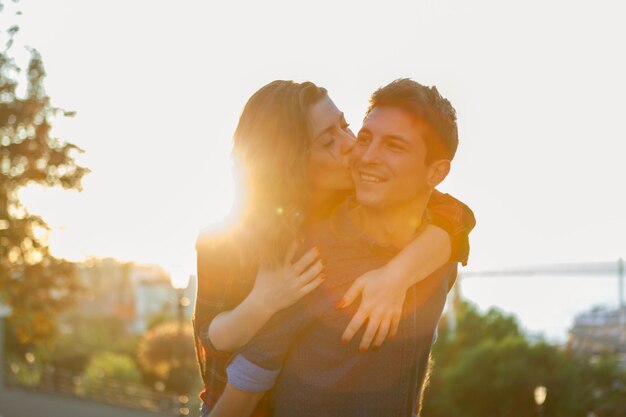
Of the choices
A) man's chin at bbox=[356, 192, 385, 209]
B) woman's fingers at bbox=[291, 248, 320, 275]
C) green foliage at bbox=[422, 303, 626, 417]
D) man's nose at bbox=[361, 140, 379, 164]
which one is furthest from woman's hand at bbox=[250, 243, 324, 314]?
green foliage at bbox=[422, 303, 626, 417]

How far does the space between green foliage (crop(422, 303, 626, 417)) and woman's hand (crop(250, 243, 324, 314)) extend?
25162mm

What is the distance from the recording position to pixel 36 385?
35906 millimetres

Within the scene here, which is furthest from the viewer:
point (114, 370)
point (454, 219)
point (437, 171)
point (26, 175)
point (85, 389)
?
point (114, 370)

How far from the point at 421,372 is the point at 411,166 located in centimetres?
75

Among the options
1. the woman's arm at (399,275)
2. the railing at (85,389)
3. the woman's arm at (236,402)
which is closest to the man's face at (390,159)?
the woman's arm at (399,275)

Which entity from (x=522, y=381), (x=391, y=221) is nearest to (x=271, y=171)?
(x=391, y=221)

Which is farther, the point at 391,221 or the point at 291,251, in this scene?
the point at 391,221

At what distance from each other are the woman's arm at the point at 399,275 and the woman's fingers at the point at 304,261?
6.7 inches

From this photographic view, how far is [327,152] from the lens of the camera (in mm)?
4066

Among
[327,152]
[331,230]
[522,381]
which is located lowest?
[522,381]

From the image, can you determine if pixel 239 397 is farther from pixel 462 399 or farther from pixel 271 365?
pixel 462 399

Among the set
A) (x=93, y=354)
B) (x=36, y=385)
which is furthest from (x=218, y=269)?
(x=93, y=354)

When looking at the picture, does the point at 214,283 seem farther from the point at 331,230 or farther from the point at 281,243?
the point at 331,230

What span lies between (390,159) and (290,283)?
548mm
